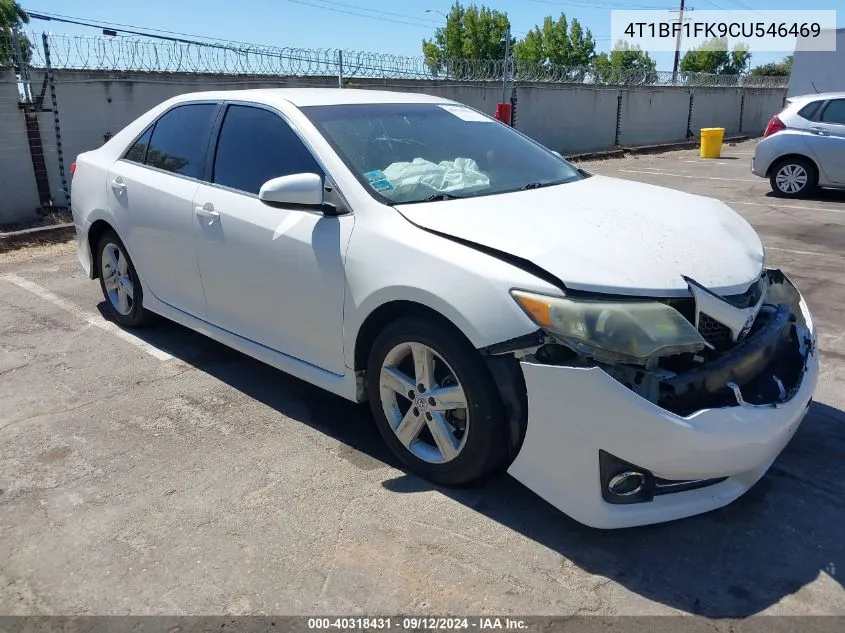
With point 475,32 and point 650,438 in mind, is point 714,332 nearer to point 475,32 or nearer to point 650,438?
point 650,438

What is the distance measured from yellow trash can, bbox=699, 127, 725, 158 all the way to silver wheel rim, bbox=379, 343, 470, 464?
18.4m

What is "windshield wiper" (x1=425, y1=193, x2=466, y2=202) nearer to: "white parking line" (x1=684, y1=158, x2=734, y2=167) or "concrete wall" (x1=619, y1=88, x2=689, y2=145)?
"white parking line" (x1=684, y1=158, x2=734, y2=167)

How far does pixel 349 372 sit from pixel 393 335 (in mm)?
407

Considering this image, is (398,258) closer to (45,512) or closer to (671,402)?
(671,402)

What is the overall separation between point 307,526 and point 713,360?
1685mm

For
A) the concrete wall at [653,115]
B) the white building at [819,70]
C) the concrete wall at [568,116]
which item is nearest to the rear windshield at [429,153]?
the concrete wall at [568,116]

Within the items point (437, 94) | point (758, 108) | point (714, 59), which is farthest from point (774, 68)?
point (437, 94)

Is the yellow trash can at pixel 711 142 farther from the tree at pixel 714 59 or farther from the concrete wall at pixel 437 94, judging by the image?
the tree at pixel 714 59

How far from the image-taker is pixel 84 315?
5.57 meters

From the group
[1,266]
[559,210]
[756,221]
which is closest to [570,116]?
[756,221]

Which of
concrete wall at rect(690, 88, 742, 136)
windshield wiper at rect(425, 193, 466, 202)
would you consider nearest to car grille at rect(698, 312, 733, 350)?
windshield wiper at rect(425, 193, 466, 202)

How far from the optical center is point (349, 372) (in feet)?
11.0

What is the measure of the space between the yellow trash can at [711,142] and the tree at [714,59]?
59.6 meters

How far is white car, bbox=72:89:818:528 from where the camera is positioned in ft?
8.39
